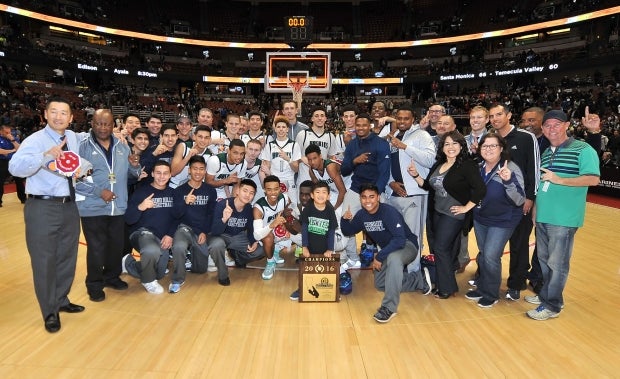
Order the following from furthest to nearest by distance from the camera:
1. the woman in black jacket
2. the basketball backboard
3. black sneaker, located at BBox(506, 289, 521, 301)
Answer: the basketball backboard → black sneaker, located at BBox(506, 289, 521, 301) → the woman in black jacket

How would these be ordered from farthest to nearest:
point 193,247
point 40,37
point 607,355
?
point 40,37 < point 193,247 < point 607,355

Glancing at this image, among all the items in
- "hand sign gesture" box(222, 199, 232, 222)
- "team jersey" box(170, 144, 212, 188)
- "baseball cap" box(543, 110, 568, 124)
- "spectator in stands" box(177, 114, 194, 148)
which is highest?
"baseball cap" box(543, 110, 568, 124)

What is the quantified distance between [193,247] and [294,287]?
1.48 m

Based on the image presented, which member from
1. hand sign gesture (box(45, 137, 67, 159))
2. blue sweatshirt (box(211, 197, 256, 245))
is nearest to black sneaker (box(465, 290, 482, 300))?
blue sweatshirt (box(211, 197, 256, 245))

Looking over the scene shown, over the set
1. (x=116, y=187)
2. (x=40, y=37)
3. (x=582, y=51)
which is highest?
(x=40, y=37)

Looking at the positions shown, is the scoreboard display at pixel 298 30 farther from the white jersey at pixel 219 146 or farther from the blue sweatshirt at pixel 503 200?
the blue sweatshirt at pixel 503 200

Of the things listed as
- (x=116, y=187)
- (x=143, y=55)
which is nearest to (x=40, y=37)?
(x=143, y=55)

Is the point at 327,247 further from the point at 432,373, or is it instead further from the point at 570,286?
the point at 570,286

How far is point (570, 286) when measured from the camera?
5.44 m

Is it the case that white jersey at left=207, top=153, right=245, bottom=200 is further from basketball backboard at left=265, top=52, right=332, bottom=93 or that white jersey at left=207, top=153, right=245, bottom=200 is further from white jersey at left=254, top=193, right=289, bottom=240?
basketball backboard at left=265, top=52, right=332, bottom=93

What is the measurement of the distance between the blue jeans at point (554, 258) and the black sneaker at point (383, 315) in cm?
169

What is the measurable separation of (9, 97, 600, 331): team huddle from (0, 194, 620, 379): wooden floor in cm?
29

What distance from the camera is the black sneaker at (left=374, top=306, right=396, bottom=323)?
4.30 metres

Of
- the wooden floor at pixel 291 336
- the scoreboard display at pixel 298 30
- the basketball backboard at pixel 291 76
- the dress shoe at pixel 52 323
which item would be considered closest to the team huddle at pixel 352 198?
the wooden floor at pixel 291 336
